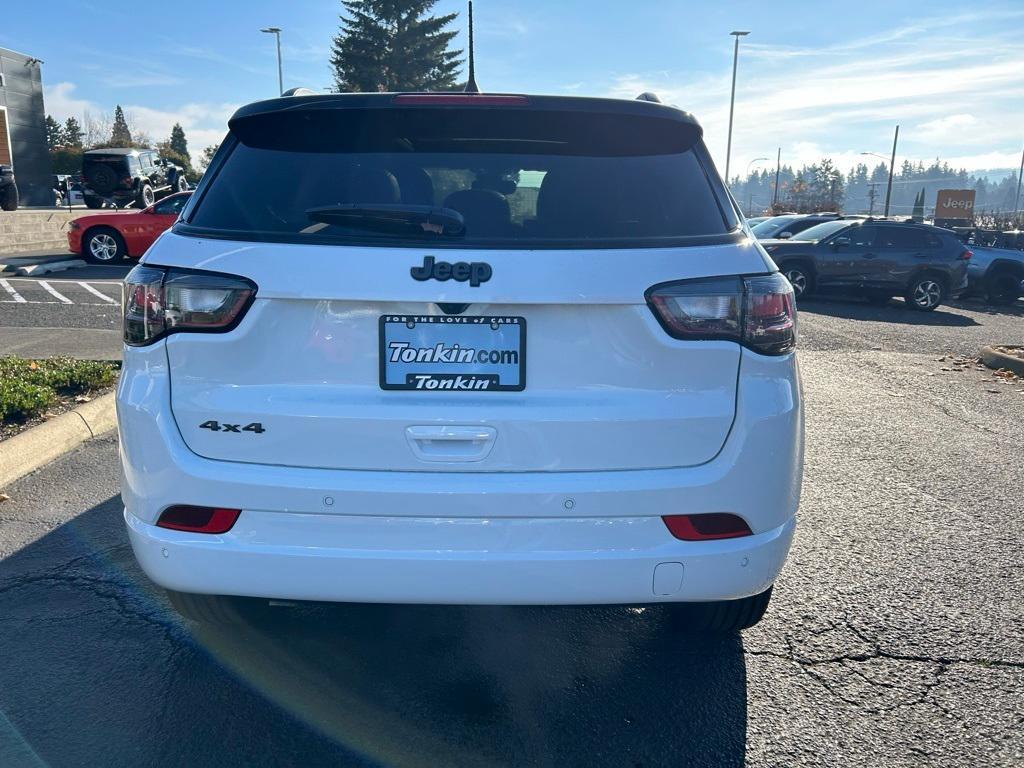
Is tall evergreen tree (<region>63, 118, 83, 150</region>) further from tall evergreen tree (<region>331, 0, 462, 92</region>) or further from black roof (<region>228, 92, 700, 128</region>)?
black roof (<region>228, 92, 700, 128</region>)

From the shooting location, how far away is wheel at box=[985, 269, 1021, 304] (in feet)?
57.5

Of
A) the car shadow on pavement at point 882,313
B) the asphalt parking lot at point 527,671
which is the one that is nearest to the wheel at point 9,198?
the car shadow on pavement at point 882,313

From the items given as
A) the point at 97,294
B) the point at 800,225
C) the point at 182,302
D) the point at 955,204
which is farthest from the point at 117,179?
the point at 955,204

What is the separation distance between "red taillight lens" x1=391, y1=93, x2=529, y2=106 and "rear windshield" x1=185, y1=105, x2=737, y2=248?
0.06m

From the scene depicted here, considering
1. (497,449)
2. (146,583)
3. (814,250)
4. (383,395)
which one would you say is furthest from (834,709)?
(814,250)

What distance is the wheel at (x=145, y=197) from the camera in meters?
26.3

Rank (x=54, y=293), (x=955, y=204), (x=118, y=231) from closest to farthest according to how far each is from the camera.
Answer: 1. (x=54, y=293)
2. (x=118, y=231)
3. (x=955, y=204)

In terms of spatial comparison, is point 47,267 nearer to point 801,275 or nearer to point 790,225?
point 801,275

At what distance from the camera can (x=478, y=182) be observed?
2574mm

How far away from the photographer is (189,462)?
2.37 meters

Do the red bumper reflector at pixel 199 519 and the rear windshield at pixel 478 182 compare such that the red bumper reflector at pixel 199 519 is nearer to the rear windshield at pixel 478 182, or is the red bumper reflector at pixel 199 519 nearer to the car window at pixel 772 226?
the rear windshield at pixel 478 182

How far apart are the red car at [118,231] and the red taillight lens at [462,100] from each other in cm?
1548

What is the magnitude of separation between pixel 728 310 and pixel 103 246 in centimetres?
1691

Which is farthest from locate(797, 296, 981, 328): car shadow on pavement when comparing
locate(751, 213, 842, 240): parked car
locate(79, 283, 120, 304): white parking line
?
locate(79, 283, 120, 304): white parking line
